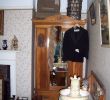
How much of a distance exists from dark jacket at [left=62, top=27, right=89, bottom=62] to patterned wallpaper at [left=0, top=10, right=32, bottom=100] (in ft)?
2.23

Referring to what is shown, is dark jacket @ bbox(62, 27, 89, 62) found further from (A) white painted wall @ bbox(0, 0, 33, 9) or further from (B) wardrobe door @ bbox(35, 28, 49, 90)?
(A) white painted wall @ bbox(0, 0, 33, 9)

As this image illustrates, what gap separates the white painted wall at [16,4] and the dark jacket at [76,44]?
2.63 ft

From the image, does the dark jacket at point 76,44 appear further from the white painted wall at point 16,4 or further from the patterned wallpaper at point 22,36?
the white painted wall at point 16,4

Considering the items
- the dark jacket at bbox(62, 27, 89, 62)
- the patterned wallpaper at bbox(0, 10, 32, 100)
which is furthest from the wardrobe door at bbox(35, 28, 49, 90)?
the dark jacket at bbox(62, 27, 89, 62)

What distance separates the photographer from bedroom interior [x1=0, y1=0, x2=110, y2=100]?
11.1 ft

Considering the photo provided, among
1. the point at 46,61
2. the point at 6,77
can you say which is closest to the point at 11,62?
the point at 6,77

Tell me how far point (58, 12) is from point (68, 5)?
0.22m

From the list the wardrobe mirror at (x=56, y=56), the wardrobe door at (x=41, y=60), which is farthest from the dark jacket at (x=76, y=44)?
the wardrobe door at (x=41, y=60)

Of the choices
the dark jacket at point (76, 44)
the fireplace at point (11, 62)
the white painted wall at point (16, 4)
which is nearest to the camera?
the dark jacket at point (76, 44)

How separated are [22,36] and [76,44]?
961 mm

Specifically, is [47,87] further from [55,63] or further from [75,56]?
[75,56]

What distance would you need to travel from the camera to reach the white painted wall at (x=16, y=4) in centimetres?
354

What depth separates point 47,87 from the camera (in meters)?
3.53

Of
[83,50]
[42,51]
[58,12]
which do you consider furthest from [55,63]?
[58,12]
